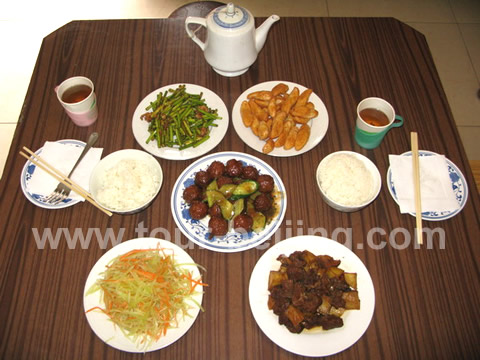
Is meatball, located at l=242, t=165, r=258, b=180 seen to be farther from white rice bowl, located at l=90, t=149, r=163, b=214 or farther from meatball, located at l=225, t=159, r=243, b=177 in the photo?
white rice bowl, located at l=90, t=149, r=163, b=214

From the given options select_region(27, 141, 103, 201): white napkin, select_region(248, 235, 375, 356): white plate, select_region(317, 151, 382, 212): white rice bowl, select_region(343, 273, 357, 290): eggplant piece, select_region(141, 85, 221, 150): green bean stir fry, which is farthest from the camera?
select_region(141, 85, 221, 150): green bean stir fry

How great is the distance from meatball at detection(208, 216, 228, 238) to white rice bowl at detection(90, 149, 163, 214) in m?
0.36

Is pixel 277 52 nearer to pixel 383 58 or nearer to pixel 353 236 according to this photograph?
pixel 383 58

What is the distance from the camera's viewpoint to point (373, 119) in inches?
78.5

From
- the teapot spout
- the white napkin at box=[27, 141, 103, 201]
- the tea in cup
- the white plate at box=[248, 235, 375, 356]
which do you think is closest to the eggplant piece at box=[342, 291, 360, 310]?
the white plate at box=[248, 235, 375, 356]

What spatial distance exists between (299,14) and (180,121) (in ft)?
10.7

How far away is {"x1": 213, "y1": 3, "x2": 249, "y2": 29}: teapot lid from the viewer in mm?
1994

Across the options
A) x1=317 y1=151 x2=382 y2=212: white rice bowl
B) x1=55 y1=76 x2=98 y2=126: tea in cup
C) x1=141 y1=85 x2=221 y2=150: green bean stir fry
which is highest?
x1=55 y1=76 x2=98 y2=126: tea in cup

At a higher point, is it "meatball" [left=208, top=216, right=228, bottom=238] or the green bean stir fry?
the green bean stir fry

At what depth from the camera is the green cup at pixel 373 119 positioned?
1937 millimetres

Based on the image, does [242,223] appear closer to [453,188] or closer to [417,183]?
[417,183]

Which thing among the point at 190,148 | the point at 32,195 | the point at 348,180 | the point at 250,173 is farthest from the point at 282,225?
the point at 32,195

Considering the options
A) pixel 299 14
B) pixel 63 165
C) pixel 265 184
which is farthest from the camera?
pixel 299 14

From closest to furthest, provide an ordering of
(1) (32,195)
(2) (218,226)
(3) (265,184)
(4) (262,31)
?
(2) (218,226)
(3) (265,184)
(1) (32,195)
(4) (262,31)
